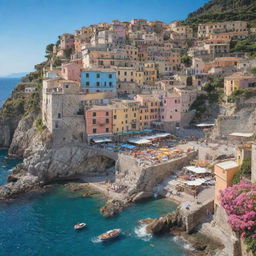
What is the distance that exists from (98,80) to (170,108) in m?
13.1

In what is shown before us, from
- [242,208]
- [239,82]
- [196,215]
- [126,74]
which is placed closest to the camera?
[242,208]

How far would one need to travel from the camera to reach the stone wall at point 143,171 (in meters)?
38.8

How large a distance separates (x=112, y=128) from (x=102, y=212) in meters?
17.9

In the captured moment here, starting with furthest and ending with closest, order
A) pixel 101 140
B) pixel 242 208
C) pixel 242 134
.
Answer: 1. pixel 101 140
2. pixel 242 134
3. pixel 242 208

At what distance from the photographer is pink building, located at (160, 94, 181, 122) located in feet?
177

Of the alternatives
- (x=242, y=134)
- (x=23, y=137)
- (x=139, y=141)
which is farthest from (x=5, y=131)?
(x=242, y=134)

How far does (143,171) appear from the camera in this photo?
128 feet

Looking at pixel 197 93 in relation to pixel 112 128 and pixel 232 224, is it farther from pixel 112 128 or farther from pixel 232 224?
pixel 232 224

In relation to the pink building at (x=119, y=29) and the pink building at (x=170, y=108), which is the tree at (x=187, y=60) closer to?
the pink building at (x=119, y=29)

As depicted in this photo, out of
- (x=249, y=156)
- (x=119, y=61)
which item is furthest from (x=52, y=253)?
(x=119, y=61)

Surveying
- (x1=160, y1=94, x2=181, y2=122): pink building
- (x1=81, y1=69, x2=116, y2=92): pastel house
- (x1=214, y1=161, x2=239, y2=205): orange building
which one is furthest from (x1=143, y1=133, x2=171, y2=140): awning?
(x1=214, y1=161, x2=239, y2=205): orange building

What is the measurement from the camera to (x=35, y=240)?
29953mm

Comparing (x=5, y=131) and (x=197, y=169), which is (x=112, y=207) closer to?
(x=197, y=169)

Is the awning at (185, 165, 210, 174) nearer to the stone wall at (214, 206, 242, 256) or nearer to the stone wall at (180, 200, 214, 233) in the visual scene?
the stone wall at (180, 200, 214, 233)
